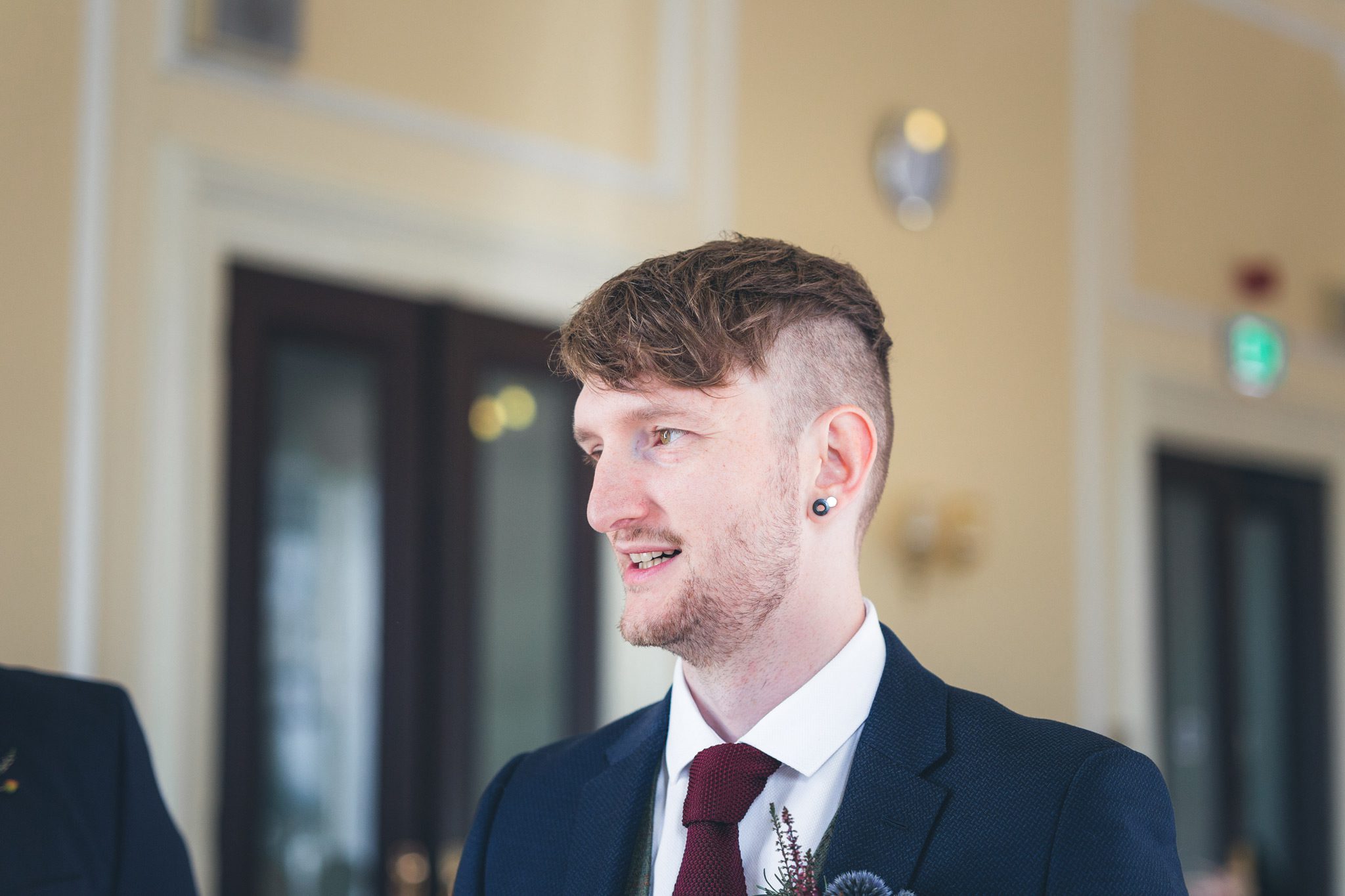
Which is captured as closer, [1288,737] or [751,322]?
[751,322]

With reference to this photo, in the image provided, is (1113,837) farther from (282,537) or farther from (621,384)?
(282,537)

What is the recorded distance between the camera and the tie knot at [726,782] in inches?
56.5

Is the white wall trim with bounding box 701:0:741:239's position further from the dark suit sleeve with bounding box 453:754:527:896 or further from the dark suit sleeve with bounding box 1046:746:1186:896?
the dark suit sleeve with bounding box 1046:746:1186:896

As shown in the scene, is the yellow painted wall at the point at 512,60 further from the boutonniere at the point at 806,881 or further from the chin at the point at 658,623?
the boutonniere at the point at 806,881

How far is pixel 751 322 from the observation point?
4.79ft

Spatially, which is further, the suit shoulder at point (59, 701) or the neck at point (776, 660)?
A: the suit shoulder at point (59, 701)

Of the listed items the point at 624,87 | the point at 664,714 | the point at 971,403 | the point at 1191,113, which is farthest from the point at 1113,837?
the point at 1191,113

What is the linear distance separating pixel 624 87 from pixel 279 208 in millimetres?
1019

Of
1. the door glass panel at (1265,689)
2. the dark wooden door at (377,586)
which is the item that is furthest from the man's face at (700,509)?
the door glass panel at (1265,689)

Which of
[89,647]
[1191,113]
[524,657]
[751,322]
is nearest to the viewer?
[751,322]

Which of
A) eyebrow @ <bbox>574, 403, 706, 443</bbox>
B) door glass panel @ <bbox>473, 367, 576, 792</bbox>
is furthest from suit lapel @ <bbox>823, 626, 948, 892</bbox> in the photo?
door glass panel @ <bbox>473, 367, 576, 792</bbox>

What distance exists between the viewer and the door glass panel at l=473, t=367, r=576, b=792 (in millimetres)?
3555

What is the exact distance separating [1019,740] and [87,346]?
6.92 feet

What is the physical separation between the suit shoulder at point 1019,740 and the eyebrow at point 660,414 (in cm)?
40
